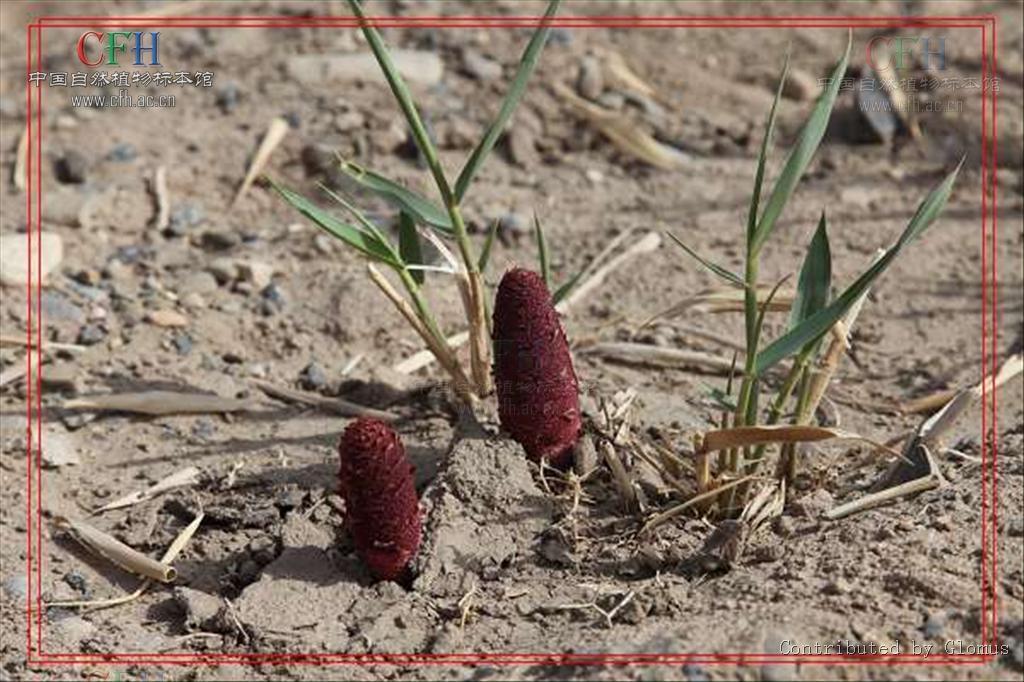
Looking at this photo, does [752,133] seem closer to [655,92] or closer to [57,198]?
[655,92]

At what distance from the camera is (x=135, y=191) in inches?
194

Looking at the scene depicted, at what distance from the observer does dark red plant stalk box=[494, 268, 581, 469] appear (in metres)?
Answer: 3.36

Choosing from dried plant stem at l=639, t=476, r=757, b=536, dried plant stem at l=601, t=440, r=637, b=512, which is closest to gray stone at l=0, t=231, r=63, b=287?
dried plant stem at l=601, t=440, r=637, b=512

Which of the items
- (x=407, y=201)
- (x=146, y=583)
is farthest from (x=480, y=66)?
(x=146, y=583)

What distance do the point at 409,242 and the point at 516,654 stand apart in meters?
1.00

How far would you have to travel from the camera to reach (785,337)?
322 centimetres

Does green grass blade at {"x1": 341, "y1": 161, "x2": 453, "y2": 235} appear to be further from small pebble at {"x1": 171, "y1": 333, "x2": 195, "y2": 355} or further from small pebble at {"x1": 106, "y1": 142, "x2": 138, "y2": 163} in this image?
small pebble at {"x1": 106, "y1": 142, "x2": 138, "y2": 163}

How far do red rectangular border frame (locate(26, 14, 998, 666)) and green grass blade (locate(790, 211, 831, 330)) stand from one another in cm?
45

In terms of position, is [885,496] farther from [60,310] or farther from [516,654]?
[60,310]

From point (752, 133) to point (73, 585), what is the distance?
8.47 feet

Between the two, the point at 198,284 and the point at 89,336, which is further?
the point at 198,284

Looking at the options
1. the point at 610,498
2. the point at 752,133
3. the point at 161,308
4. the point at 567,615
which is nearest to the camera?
the point at 567,615

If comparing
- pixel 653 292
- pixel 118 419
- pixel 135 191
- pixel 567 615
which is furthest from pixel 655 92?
pixel 567 615

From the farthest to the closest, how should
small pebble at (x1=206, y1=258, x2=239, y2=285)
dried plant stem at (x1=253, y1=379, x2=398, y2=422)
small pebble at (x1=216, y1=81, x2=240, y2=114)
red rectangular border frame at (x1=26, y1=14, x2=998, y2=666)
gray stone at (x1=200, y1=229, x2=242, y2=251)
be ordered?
1. small pebble at (x1=216, y1=81, x2=240, y2=114)
2. gray stone at (x1=200, y1=229, x2=242, y2=251)
3. small pebble at (x1=206, y1=258, x2=239, y2=285)
4. dried plant stem at (x1=253, y1=379, x2=398, y2=422)
5. red rectangular border frame at (x1=26, y1=14, x2=998, y2=666)
